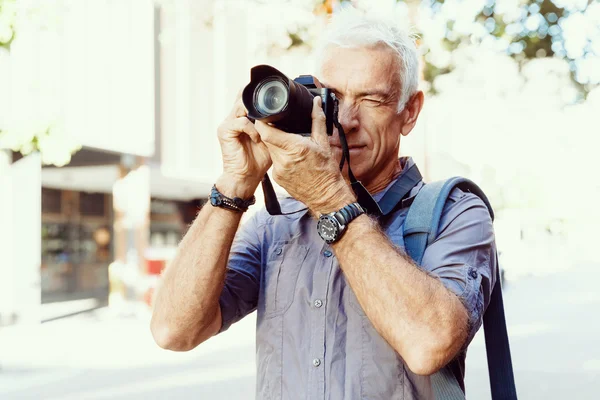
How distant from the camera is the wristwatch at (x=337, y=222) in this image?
5.00ft

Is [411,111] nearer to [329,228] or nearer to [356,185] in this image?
[356,185]

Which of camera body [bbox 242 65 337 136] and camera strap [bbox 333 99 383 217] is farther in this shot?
camera strap [bbox 333 99 383 217]

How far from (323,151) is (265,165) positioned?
0.23 m

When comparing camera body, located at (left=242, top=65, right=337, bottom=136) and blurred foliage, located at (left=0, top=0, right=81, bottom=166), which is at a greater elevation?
camera body, located at (left=242, top=65, right=337, bottom=136)

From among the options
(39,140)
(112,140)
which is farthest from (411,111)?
(112,140)

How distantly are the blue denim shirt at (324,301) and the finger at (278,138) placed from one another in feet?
0.98

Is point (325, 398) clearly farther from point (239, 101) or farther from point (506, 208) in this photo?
point (506, 208)

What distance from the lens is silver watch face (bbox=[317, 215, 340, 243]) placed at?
153cm

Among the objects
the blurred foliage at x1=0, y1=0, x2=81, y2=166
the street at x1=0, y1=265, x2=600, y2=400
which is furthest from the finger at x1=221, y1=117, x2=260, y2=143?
the blurred foliage at x1=0, y1=0, x2=81, y2=166

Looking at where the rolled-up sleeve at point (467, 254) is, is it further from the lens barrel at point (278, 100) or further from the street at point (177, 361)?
the street at point (177, 361)

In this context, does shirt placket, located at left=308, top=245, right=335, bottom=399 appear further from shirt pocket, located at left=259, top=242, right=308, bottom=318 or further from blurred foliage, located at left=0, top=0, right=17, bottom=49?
blurred foliage, located at left=0, top=0, right=17, bottom=49

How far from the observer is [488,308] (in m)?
Result: 1.80

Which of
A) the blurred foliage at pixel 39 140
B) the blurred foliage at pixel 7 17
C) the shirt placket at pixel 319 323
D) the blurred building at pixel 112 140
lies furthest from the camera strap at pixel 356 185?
the blurred foliage at pixel 39 140

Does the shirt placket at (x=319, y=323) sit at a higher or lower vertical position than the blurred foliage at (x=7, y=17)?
lower
